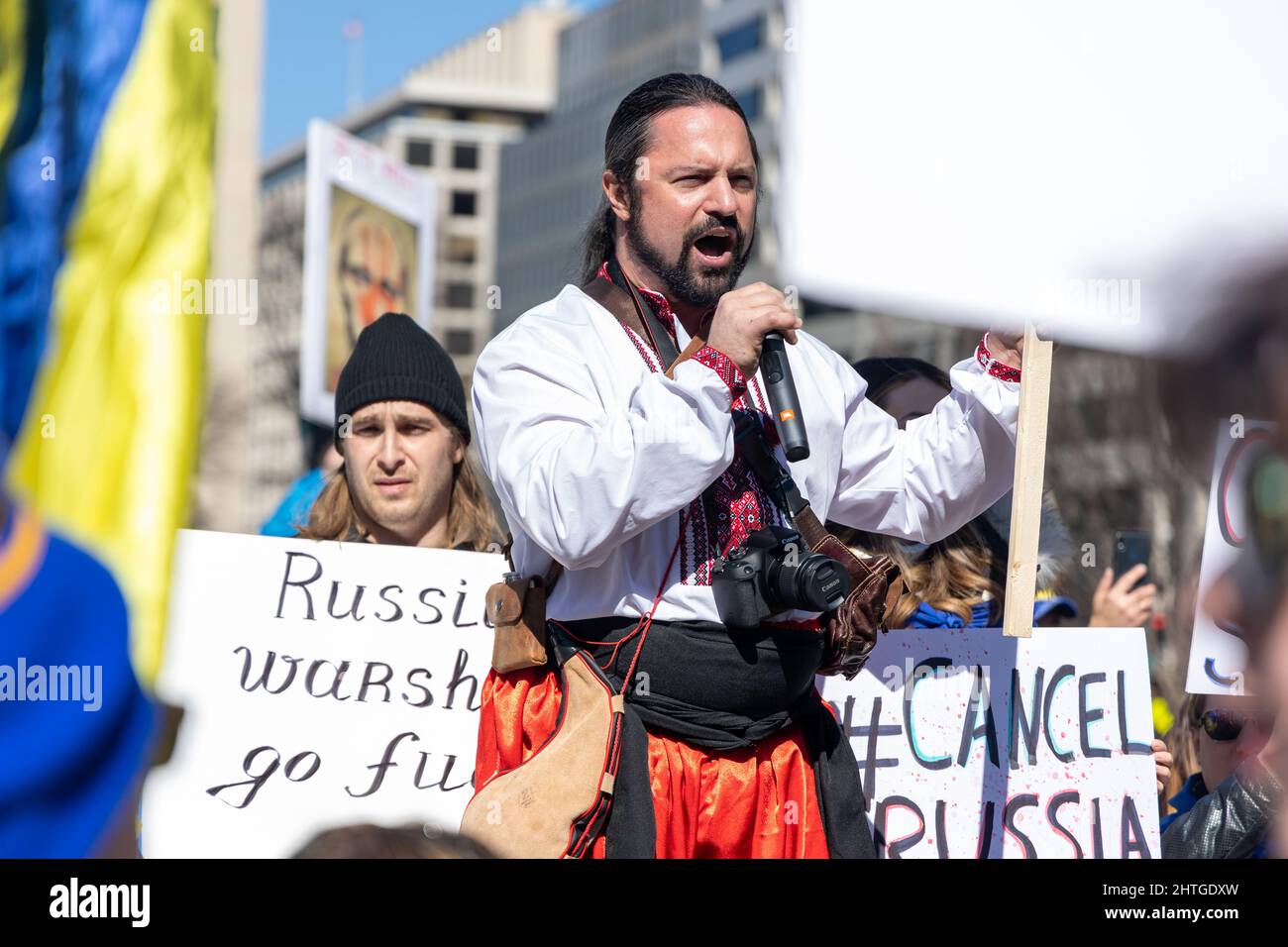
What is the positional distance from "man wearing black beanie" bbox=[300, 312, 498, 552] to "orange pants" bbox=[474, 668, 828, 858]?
4.32 feet

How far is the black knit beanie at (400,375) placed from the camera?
3.80 m

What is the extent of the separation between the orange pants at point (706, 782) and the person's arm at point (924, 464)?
47cm

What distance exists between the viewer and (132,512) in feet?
9.95

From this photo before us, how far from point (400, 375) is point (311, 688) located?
830 mm

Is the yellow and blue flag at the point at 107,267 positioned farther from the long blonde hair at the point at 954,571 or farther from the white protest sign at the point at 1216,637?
the white protest sign at the point at 1216,637

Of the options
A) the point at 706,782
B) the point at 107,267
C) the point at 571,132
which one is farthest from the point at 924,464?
the point at 571,132

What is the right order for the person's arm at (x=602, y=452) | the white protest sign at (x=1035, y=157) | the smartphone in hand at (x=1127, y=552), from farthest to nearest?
the smartphone in hand at (x=1127, y=552) < the person's arm at (x=602, y=452) < the white protest sign at (x=1035, y=157)

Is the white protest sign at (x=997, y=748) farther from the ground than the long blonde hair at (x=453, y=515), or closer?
closer

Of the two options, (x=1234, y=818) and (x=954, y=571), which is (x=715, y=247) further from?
(x=1234, y=818)

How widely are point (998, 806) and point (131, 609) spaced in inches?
72.8

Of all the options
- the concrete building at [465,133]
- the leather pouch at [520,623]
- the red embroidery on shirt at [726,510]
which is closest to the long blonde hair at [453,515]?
the leather pouch at [520,623]

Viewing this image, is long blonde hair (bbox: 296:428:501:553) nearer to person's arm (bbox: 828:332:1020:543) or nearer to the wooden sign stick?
person's arm (bbox: 828:332:1020:543)
